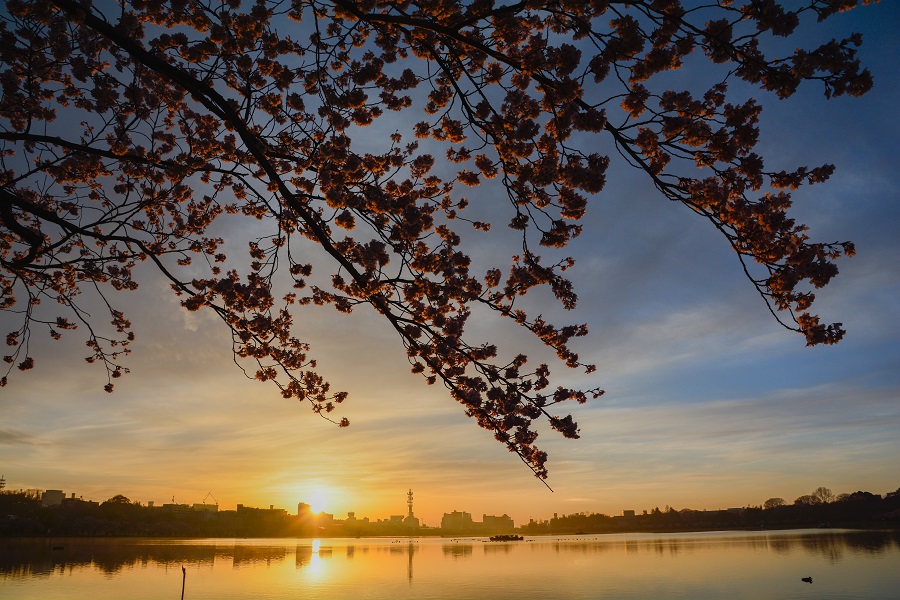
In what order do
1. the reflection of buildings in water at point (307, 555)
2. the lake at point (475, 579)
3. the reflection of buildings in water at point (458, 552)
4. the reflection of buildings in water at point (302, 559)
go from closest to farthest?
the lake at point (475, 579) → the reflection of buildings in water at point (302, 559) → the reflection of buildings in water at point (307, 555) → the reflection of buildings in water at point (458, 552)

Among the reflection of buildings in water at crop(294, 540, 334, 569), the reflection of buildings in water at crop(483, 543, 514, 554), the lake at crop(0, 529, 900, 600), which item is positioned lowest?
the reflection of buildings in water at crop(483, 543, 514, 554)

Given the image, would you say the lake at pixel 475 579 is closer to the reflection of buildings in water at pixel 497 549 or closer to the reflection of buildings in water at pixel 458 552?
the reflection of buildings in water at pixel 458 552

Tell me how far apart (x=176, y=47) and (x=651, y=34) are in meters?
6.86

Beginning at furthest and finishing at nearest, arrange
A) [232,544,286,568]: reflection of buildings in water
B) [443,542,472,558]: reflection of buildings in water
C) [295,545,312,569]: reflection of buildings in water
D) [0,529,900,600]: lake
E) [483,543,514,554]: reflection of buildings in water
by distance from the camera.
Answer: [483,543,514,554]: reflection of buildings in water, [443,542,472,558]: reflection of buildings in water, [232,544,286,568]: reflection of buildings in water, [295,545,312,569]: reflection of buildings in water, [0,529,900,600]: lake

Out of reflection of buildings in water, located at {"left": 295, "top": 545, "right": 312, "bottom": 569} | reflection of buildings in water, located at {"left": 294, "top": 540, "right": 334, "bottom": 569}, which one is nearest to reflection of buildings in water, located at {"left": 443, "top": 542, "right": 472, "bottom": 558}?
reflection of buildings in water, located at {"left": 294, "top": 540, "right": 334, "bottom": 569}

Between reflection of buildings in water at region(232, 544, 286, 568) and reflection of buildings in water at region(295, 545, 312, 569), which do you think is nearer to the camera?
reflection of buildings in water at region(295, 545, 312, 569)

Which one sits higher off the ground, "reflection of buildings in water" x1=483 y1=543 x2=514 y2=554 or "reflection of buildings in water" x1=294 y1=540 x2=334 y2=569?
"reflection of buildings in water" x1=294 y1=540 x2=334 y2=569

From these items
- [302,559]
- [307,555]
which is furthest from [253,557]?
[307,555]

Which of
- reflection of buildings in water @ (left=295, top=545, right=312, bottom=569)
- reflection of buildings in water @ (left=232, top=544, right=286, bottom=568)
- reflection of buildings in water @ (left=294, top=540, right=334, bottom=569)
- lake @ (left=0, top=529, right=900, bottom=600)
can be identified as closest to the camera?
lake @ (left=0, top=529, right=900, bottom=600)

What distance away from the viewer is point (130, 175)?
1130 centimetres

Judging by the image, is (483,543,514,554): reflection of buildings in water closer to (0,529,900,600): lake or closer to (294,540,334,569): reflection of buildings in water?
(294,540,334,569): reflection of buildings in water

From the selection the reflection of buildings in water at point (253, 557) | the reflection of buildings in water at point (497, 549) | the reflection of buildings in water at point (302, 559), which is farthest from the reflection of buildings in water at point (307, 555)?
the reflection of buildings in water at point (497, 549)

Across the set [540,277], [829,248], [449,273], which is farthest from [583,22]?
[449,273]

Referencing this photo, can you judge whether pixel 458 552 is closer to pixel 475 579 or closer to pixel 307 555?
pixel 307 555
